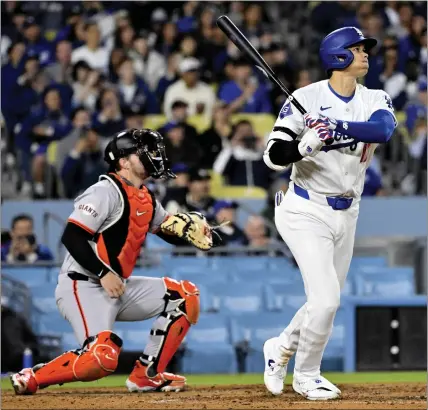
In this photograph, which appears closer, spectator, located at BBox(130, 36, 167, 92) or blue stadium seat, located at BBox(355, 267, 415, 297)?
blue stadium seat, located at BBox(355, 267, 415, 297)

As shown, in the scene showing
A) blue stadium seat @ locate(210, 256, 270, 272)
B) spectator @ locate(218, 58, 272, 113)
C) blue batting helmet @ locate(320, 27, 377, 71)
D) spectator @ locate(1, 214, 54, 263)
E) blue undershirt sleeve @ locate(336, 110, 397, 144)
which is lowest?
blue stadium seat @ locate(210, 256, 270, 272)

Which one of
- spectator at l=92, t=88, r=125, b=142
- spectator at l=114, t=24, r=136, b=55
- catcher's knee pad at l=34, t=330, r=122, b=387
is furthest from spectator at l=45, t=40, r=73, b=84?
catcher's knee pad at l=34, t=330, r=122, b=387

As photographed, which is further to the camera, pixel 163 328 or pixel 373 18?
pixel 373 18

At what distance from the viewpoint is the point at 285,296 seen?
1103cm

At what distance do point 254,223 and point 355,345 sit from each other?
78.9 inches

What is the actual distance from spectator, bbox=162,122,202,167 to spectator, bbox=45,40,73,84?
2331 mm

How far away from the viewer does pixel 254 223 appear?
11.5 m

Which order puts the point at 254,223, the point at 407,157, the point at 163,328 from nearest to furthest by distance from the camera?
the point at 163,328 → the point at 254,223 → the point at 407,157

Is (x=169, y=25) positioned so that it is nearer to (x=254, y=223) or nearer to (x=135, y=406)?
(x=254, y=223)

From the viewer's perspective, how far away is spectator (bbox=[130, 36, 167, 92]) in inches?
563

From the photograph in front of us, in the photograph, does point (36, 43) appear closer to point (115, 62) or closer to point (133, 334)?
point (115, 62)

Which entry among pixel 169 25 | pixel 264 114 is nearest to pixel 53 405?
pixel 264 114

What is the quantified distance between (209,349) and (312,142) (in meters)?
4.47

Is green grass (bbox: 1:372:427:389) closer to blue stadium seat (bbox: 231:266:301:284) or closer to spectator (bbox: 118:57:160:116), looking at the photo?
blue stadium seat (bbox: 231:266:301:284)
